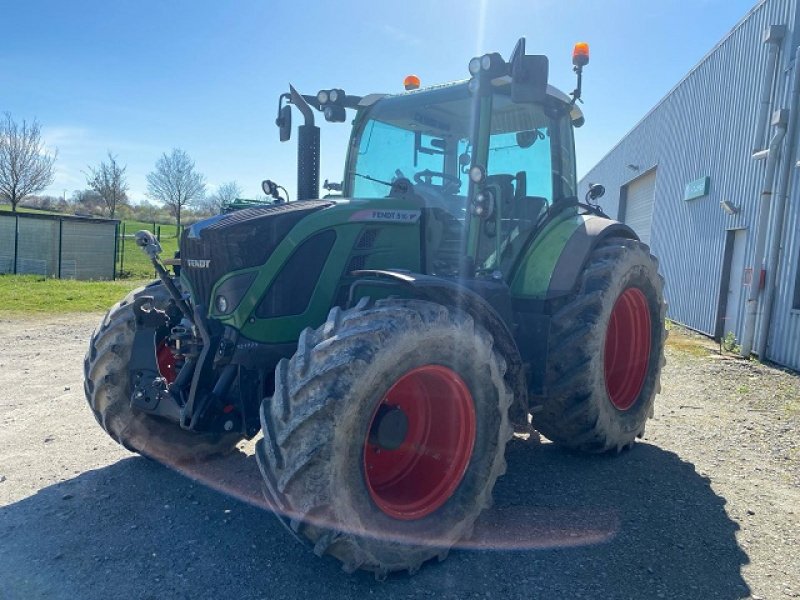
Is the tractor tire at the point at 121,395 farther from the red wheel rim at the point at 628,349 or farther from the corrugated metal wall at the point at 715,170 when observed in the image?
the corrugated metal wall at the point at 715,170

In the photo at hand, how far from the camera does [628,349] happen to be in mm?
4961

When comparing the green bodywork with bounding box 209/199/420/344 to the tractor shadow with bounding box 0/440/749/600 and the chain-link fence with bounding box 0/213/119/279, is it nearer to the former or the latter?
the tractor shadow with bounding box 0/440/749/600

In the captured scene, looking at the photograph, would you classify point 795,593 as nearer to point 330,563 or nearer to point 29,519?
point 330,563

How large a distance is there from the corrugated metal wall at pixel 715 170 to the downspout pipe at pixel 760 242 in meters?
0.33

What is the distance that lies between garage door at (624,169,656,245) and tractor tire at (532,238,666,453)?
12.7 metres

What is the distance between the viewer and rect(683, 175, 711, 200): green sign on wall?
12.4 metres

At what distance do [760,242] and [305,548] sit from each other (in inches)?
358

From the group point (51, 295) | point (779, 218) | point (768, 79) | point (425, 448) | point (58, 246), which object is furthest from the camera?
point (58, 246)

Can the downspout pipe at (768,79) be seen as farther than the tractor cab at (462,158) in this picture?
Yes

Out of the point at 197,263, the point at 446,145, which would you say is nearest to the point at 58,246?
the point at 446,145

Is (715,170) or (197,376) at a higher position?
(715,170)

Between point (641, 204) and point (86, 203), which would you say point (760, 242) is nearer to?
point (641, 204)

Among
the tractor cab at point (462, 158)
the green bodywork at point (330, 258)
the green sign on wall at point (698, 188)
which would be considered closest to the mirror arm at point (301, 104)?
the tractor cab at point (462, 158)

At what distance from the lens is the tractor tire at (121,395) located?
383 centimetres
